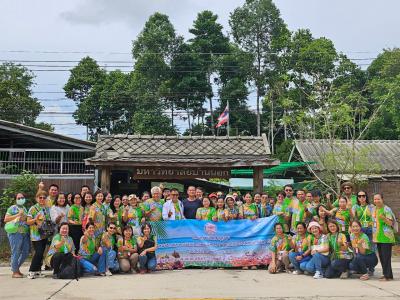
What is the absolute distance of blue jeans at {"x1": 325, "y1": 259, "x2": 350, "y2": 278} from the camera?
8.84 meters

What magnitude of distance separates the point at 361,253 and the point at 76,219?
5.48m

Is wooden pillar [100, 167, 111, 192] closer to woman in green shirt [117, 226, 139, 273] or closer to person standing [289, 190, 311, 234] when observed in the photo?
woman in green shirt [117, 226, 139, 273]

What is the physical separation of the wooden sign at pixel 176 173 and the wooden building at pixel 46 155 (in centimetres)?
218

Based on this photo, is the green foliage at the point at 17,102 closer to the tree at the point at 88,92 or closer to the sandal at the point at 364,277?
the tree at the point at 88,92

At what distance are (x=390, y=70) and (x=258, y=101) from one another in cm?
1005

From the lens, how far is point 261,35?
122ft

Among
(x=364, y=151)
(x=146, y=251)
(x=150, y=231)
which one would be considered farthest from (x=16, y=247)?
(x=364, y=151)

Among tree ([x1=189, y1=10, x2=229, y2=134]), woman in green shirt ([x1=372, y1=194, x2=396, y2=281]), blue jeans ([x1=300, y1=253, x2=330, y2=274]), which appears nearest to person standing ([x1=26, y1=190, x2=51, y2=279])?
blue jeans ([x1=300, y1=253, x2=330, y2=274])

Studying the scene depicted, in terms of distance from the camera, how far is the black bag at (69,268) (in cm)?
865

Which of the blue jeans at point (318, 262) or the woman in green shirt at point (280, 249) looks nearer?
the blue jeans at point (318, 262)

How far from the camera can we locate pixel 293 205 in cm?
1011

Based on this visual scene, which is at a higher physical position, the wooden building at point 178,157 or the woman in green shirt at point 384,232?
the wooden building at point 178,157

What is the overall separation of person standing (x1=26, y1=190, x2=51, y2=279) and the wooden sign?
3304 millimetres

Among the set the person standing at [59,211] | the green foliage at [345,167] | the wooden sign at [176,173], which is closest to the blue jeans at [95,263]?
the person standing at [59,211]
